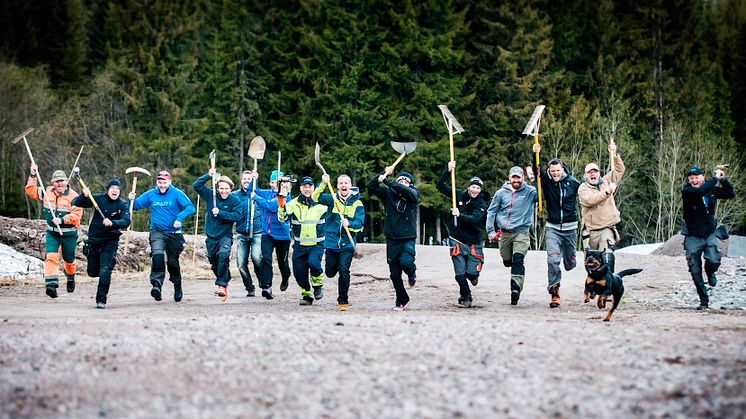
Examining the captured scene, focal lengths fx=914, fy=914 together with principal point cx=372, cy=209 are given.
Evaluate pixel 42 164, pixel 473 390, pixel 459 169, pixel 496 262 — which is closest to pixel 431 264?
pixel 496 262

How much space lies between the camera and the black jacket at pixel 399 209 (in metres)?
13.2

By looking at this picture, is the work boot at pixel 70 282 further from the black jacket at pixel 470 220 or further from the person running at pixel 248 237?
the black jacket at pixel 470 220

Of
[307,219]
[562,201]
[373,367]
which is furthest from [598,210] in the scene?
[373,367]

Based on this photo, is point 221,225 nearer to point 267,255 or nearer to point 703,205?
point 267,255

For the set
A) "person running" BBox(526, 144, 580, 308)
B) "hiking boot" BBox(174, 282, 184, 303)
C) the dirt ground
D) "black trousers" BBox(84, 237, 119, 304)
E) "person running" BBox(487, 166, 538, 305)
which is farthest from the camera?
"hiking boot" BBox(174, 282, 184, 303)

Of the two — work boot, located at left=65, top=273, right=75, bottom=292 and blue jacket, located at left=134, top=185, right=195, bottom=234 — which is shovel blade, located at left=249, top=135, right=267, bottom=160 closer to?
blue jacket, located at left=134, top=185, right=195, bottom=234

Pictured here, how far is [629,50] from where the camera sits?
46156mm

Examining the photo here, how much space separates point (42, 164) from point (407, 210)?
32.0m

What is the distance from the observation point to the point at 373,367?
7.23 meters

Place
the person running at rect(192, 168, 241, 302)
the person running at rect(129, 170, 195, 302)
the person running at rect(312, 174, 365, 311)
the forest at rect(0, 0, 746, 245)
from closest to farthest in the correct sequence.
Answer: the person running at rect(312, 174, 365, 311) < the person running at rect(129, 170, 195, 302) < the person running at rect(192, 168, 241, 302) < the forest at rect(0, 0, 746, 245)

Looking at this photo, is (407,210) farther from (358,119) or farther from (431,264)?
(358,119)

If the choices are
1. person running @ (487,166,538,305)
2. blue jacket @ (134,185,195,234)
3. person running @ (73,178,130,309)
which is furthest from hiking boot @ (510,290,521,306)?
person running @ (73,178,130,309)

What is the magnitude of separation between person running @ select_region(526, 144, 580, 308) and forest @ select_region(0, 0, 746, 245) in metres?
Answer: 25.0

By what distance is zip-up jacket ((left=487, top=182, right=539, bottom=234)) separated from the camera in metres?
14.3
